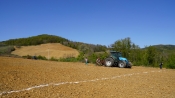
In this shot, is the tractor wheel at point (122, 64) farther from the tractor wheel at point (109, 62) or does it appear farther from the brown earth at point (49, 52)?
the brown earth at point (49, 52)

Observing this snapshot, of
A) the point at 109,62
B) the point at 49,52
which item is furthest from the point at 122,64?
the point at 49,52

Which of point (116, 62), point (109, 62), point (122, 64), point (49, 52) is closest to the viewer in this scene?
point (122, 64)

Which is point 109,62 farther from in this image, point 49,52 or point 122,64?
point 49,52

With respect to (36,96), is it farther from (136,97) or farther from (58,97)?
(136,97)

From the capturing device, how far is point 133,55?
3734 centimetres

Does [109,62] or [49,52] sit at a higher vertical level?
→ [49,52]

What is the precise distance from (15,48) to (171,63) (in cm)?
4717

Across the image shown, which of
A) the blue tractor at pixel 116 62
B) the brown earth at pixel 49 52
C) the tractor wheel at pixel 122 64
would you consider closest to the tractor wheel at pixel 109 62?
the blue tractor at pixel 116 62

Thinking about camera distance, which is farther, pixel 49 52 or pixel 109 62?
pixel 49 52

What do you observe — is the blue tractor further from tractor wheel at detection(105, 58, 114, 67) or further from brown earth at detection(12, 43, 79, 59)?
brown earth at detection(12, 43, 79, 59)

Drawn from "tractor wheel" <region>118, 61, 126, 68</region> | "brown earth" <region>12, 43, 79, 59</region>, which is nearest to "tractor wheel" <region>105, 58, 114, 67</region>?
"tractor wheel" <region>118, 61, 126, 68</region>

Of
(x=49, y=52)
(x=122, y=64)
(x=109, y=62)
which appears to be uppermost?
(x=49, y=52)

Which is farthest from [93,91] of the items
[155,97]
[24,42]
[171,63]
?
[24,42]

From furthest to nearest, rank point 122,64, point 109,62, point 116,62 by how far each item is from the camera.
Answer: point 116,62 < point 109,62 < point 122,64
